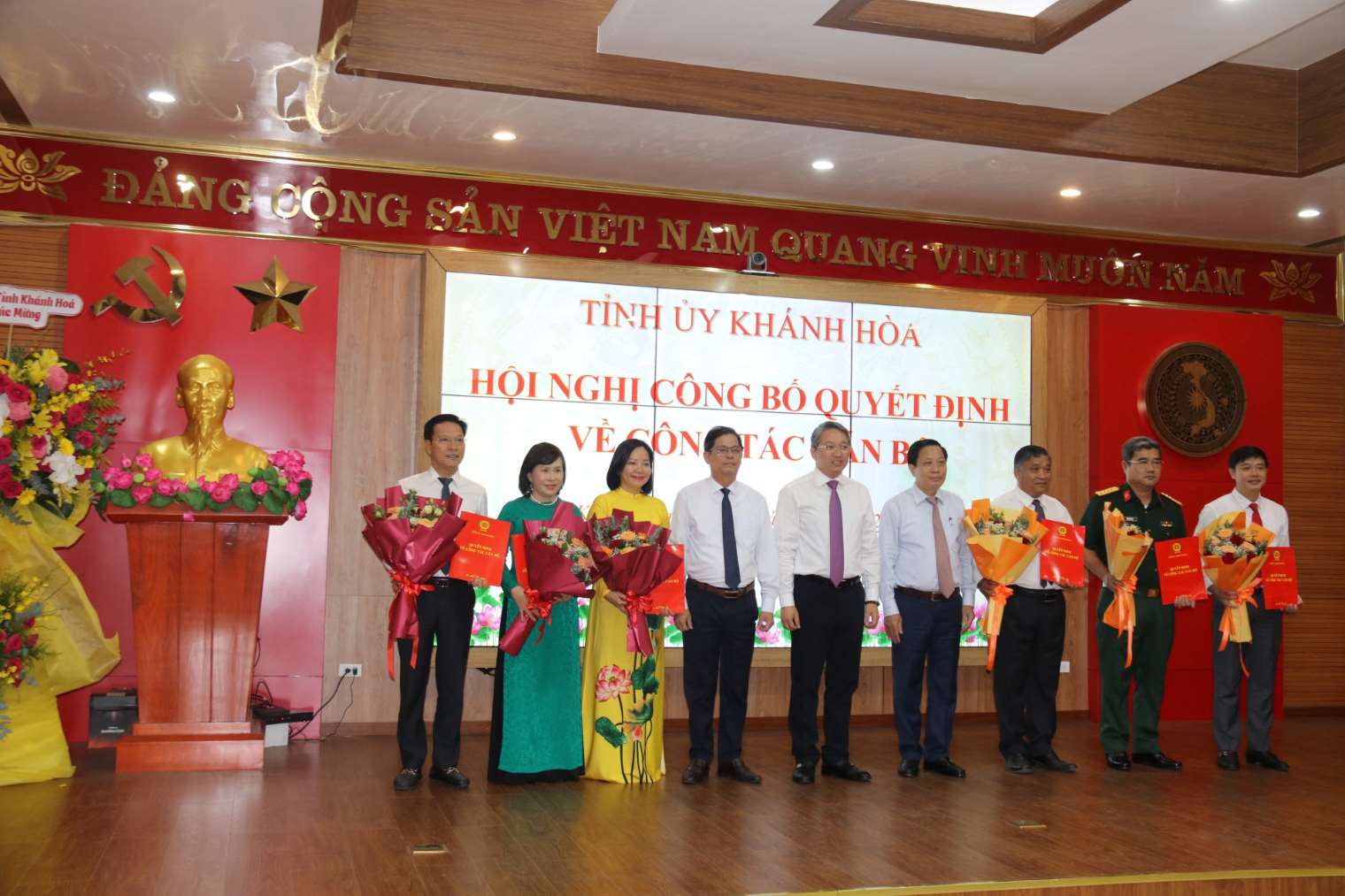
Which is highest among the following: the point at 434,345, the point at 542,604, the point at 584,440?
the point at 434,345

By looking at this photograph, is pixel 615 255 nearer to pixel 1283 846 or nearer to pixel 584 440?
pixel 584 440

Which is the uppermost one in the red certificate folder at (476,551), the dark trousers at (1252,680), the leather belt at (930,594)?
the red certificate folder at (476,551)

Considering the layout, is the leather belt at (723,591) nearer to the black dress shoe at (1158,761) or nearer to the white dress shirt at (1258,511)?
the black dress shoe at (1158,761)

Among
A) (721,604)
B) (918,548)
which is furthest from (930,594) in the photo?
(721,604)

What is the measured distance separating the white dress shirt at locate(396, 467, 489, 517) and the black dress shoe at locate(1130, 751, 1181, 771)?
340cm

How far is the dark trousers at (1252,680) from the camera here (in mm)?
6016

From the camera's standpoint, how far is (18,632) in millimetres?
4891

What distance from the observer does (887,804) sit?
5.00 m

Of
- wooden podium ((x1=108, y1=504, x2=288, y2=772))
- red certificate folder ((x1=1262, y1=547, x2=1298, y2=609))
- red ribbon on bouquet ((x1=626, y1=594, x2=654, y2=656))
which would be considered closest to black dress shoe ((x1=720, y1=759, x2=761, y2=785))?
red ribbon on bouquet ((x1=626, y1=594, x2=654, y2=656))

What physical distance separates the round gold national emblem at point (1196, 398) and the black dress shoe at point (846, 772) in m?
3.71

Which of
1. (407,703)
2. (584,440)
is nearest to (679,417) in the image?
(584,440)

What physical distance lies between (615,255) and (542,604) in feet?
9.32

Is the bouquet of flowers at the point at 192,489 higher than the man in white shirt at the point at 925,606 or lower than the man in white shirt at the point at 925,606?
higher

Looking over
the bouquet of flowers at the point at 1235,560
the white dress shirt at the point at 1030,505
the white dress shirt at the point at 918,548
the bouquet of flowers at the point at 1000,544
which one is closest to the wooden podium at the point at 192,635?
the white dress shirt at the point at 918,548
